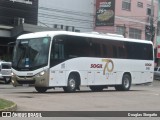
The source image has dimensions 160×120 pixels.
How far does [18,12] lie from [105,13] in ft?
32.2

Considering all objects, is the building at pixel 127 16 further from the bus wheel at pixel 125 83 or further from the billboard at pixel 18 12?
the bus wheel at pixel 125 83

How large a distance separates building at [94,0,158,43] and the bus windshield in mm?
26084

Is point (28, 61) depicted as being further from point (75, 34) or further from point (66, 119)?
point (66, 119)

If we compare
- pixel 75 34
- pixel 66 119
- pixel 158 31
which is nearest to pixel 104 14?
pixel 158 31

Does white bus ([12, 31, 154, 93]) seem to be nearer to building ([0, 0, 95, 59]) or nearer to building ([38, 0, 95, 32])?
building ([0, 0, 95, 59])

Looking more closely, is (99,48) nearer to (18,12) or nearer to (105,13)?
(18,12)

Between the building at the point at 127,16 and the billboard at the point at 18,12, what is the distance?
307 inches

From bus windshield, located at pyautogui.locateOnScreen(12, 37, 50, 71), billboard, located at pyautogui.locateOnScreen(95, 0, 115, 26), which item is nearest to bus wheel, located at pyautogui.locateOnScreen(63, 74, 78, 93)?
bus windshield, located at pyautogui.locateOnScreen(12, 37, 50, 71)

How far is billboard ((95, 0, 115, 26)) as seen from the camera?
51.1 meters

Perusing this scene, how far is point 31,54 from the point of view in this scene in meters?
25.2

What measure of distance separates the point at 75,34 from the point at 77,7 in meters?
26.7

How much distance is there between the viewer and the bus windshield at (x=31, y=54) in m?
24.9

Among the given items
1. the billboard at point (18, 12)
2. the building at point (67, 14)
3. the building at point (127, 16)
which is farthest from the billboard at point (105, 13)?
the billboard at point (18, 12)

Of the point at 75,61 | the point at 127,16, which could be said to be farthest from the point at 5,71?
the point at 127,16
